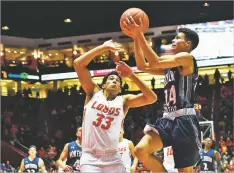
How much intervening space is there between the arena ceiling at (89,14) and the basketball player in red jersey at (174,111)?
50.5 ft

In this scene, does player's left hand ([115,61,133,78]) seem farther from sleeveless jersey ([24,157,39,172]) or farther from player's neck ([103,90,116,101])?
sleeveless jersey ([24,157,39,172])

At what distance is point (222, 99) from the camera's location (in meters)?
23.7

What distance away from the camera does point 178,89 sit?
612cm

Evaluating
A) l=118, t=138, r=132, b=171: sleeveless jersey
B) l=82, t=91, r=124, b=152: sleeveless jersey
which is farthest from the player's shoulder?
l=118, t=138, r=132, b=171: sleeveless jersey

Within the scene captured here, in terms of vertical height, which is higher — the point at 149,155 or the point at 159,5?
the point at 159,5

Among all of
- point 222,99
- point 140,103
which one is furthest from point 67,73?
point 140,103

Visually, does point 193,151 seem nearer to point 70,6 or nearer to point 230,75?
point 70,6

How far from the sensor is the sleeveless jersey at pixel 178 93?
6.13m

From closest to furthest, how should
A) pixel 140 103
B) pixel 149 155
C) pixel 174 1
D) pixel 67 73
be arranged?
pixel 149 155, pixel 140 103, pixel 174 1, pixel 67 73

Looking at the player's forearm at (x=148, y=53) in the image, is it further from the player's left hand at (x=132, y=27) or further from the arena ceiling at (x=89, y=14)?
the arena ceiling at (x=89, y=14)

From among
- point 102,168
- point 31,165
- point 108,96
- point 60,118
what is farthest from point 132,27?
point 60,118

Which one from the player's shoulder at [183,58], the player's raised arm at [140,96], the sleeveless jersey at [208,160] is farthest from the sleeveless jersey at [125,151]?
the player's shoulder at [183,58]

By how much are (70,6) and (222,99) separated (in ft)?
25.2

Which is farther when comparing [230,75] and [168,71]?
[230,75]
